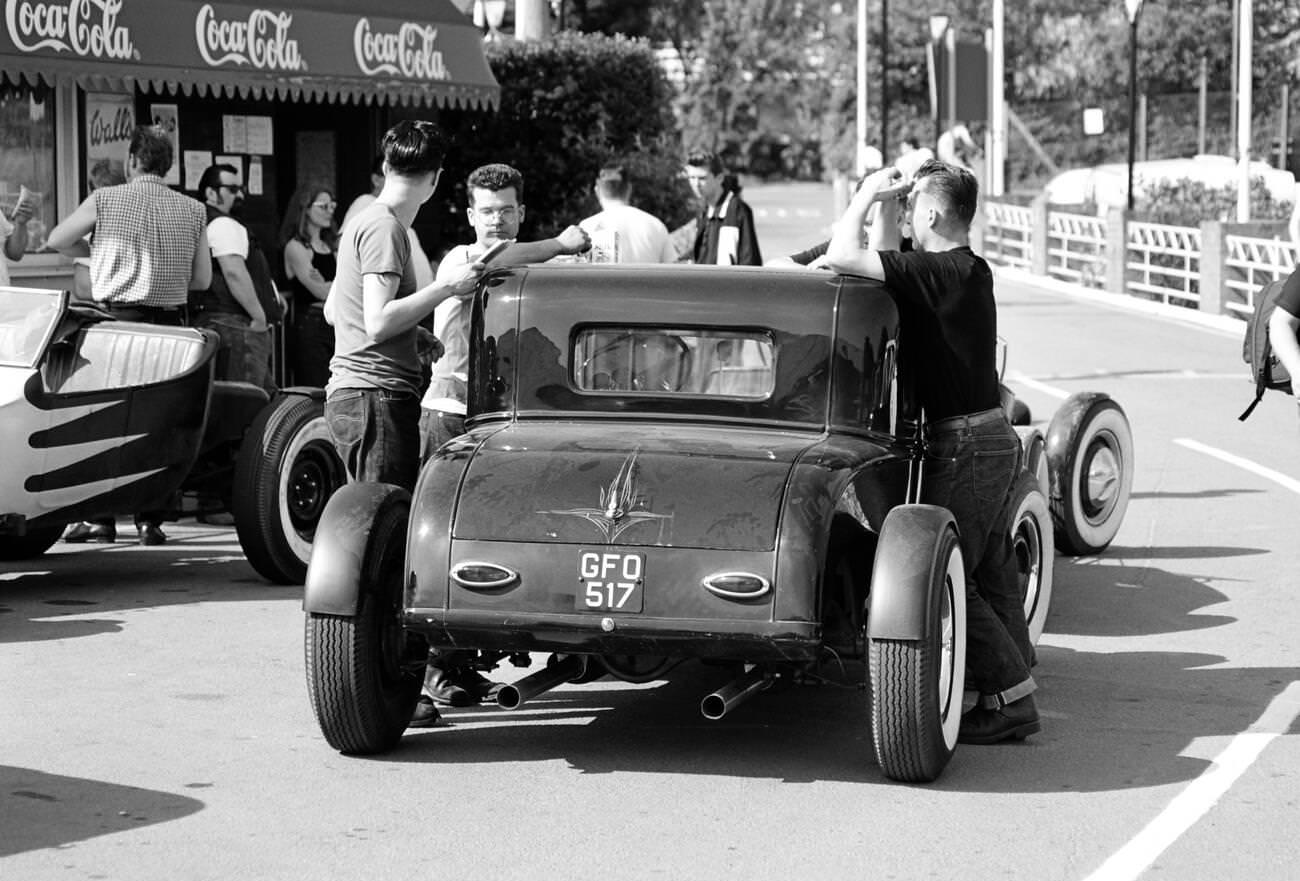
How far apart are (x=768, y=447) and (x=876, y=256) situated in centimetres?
73

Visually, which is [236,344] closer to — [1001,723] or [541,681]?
[541,681]

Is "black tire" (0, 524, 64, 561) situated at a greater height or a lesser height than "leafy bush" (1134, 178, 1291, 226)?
lesser

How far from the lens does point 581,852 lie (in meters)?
5.39

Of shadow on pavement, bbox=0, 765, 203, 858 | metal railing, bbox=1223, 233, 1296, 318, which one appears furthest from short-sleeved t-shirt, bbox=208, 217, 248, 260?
metal railing, bbox=1223, 233, 1296, 318

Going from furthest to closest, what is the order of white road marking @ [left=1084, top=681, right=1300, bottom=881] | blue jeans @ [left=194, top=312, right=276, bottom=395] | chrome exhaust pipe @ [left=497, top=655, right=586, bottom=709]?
blue jeans @ [left=194, top=312, right=276, bottom=395] → chrome exhaust pipe @ [left=497, top=655, right=586, bottom=709] → white road marking @ [left=1084, top=681, right=1300, bottom=881]

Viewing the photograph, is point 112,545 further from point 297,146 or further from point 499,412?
point 297,146

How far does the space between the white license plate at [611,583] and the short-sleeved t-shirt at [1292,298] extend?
294 cm

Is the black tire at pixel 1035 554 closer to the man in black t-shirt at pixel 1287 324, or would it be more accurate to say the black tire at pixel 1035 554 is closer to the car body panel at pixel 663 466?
the man in black t-shirt at pixel 1287 324

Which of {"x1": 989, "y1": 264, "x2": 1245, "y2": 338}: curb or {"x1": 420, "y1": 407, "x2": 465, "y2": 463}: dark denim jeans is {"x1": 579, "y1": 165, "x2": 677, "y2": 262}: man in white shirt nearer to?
{"x1": 420, "y1": 407, "x2": 465, "y2": 463}: dark denim jeans

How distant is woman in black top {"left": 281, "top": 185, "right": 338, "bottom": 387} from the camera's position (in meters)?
13.0

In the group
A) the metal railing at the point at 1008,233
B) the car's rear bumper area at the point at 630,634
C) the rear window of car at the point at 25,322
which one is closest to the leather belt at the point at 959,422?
the car's rear bumper area at the point at 630,634

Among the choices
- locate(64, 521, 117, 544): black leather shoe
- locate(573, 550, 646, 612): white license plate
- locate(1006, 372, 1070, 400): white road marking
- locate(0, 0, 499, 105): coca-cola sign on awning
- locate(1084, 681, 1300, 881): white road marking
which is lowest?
locate(1084, 681, 1300, 881): white road marking

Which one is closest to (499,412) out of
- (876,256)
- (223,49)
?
(876,256)

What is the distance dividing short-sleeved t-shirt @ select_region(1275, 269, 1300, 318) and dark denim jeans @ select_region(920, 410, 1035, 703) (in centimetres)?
129
